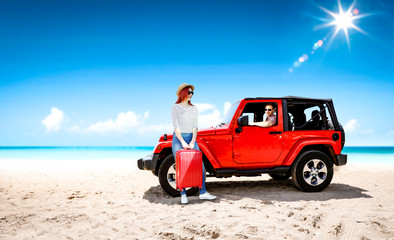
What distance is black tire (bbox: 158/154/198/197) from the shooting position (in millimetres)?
4930

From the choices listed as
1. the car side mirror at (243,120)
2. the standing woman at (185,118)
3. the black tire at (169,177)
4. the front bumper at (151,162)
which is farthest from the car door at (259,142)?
the front bumper at (151,162)

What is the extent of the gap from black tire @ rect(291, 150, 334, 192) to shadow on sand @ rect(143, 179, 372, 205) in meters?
0.17

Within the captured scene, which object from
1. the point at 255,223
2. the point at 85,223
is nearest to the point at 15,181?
the point at 85,223

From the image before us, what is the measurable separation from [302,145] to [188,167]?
258cm

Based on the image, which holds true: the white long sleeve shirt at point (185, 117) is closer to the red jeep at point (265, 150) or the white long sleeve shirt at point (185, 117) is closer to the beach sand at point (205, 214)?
the red jeep at point (265, 150)

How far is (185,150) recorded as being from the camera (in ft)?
14.1

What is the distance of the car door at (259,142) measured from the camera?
516cm

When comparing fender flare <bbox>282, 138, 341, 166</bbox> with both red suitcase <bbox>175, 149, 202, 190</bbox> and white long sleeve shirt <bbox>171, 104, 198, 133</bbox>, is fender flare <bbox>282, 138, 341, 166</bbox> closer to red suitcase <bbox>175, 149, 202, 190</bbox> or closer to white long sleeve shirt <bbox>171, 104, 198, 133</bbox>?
red suitcase <bbox>175, 149, 202, 190</bbox>

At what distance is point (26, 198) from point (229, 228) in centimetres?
459

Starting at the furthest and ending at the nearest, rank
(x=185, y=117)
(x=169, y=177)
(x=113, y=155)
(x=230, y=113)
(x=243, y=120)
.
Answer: (x=113, y=155) → (x=230, y=113) → (x=169, y=177) → (x=243, y=120) → (x=185, y=117)

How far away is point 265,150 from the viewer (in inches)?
207

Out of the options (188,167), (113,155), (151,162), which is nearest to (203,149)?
(188,167)

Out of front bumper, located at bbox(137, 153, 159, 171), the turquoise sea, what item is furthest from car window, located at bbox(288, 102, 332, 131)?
the turquoise sea

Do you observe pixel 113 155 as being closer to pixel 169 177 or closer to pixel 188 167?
pixel 169 177
